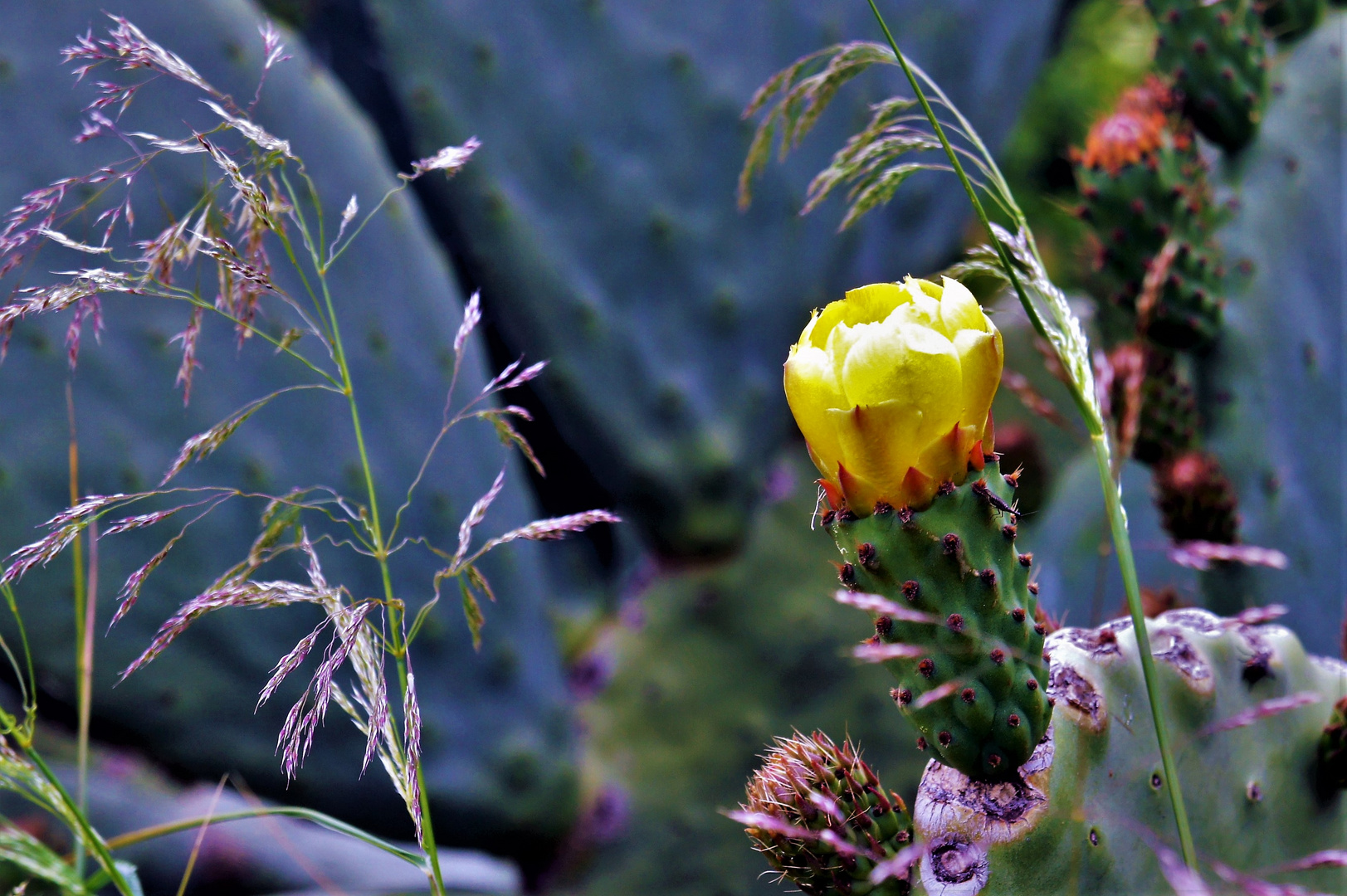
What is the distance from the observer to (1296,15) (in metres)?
1.12

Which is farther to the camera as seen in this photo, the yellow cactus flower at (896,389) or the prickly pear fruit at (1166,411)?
the prickly pear fruit at (1166,411)

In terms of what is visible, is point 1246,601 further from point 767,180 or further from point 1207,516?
point 767,180

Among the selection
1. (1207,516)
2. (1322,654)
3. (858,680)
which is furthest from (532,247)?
(1322,654)

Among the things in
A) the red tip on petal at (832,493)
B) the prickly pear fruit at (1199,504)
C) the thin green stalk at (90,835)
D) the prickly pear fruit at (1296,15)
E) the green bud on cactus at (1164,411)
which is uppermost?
the thin green stalk at (90,835)

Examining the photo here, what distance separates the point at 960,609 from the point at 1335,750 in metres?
0.32

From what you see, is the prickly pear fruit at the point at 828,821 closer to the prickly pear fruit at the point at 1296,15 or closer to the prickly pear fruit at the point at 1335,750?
the prickly pear fruit at the point at 1335,750

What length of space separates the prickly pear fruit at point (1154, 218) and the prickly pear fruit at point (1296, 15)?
9.3 inches

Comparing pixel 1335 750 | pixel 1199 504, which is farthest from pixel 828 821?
pixel 1199 504

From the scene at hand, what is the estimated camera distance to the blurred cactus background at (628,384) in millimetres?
932

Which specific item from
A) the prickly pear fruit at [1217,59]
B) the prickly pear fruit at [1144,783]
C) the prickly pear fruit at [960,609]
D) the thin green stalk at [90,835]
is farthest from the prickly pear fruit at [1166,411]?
the thin green stalk at [90,835]

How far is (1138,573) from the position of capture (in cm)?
113

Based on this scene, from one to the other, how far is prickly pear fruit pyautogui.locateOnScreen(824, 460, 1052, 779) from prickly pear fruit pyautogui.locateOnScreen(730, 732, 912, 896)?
0.22ft

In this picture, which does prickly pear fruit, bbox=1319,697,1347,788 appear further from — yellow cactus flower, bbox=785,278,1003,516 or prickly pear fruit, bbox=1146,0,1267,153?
prickly pear fruit, bbox=1146,0,1267,153

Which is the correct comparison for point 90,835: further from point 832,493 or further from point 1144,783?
point 1144,783
